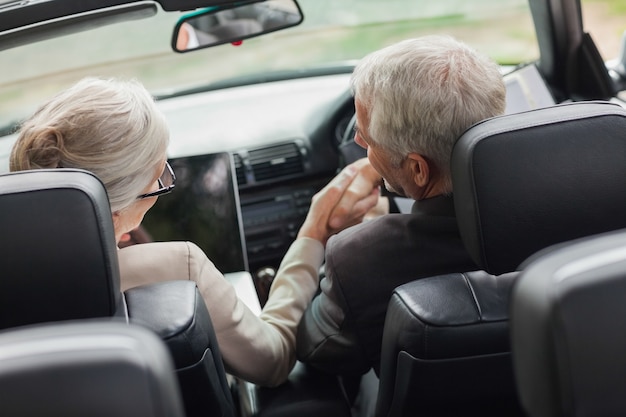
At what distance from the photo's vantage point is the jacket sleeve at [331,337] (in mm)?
2354

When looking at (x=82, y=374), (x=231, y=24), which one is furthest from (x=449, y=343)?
(x=231, y=24)

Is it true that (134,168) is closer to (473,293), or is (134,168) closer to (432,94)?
(432,94)

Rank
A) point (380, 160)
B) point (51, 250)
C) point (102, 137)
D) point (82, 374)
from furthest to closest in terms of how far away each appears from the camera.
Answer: point (380, 160) → point (102, 137) → point (51, 250) → point (82, 374)

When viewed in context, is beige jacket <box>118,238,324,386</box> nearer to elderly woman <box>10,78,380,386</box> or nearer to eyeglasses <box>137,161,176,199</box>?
elderly woman <box>10,78,380,386</box>

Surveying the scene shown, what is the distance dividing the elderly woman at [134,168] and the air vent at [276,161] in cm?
138

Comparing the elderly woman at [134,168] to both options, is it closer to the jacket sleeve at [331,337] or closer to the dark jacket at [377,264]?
the jacket sleeve at [331,337]

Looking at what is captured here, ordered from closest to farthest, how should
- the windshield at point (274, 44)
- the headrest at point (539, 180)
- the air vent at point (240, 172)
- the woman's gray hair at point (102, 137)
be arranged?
the headrest at point (539, 180)
the woman's gray hair at point (102, 137)
the air vent at point (240, 172)
the windshield at point (274, 44)

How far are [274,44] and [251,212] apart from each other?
405cm

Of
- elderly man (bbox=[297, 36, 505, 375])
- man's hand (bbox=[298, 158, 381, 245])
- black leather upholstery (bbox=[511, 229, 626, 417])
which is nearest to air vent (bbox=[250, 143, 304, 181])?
man's hand (bbox=[298, 158, 381, 245])

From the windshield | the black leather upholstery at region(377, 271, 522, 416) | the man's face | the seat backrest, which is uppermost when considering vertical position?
the seat backrest

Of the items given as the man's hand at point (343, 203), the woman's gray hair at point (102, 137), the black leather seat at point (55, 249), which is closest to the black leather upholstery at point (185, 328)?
the black leather seat at point (55, 249)

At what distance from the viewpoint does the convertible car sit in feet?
4.09

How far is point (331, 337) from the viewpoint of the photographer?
7.91 ft

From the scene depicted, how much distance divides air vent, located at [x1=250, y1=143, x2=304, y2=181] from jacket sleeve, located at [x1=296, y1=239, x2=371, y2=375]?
142 centimetres
